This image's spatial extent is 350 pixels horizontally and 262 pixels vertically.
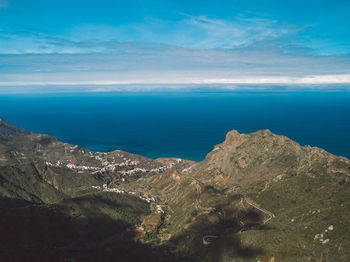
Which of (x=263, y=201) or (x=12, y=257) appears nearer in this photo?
(x=12, y=257)

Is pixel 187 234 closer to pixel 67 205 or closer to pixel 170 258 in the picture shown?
pixel 170 258

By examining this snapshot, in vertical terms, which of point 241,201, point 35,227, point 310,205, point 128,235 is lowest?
point 128,235

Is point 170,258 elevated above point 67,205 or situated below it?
below

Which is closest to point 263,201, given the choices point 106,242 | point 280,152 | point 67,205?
point 280,152

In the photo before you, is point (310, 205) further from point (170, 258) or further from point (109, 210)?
point (109, 210)

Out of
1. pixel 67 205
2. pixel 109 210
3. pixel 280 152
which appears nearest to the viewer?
pixel 67 205

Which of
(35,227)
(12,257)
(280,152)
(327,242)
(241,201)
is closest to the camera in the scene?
(327,242)

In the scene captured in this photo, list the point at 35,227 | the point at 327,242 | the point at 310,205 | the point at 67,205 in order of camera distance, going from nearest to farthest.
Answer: the point at 327,242
the point at 310,205
the point at 35,227
the point at 67,205

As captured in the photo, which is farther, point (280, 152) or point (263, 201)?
point (280, 152)

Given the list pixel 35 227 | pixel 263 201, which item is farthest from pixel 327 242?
pixel 35 227
